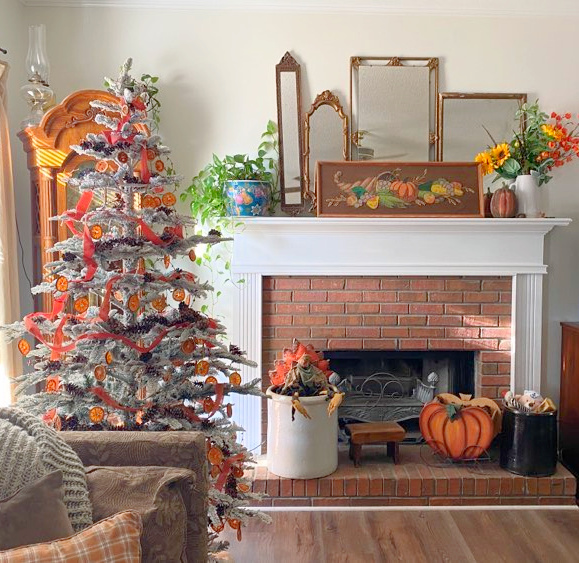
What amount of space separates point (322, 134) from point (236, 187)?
602 millimetres

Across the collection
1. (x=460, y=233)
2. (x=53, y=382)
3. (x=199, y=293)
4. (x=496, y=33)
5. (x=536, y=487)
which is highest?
(x=496, y=33)

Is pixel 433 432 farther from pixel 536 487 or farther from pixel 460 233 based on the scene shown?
pixel 460 233

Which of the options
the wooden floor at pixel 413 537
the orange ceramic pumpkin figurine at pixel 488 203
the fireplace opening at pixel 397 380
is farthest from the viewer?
the fireplace opening at pixel 397 380

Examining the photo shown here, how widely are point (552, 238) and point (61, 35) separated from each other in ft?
9.61

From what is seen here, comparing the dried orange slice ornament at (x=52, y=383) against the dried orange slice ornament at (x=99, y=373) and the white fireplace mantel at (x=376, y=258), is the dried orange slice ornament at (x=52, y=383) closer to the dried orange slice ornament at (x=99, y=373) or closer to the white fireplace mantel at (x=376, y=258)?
the dried orange slice ornament at (x=99, y=373)

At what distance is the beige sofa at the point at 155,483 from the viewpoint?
54.7 inches

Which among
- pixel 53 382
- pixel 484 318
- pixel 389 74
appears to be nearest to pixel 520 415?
pixel 484 318

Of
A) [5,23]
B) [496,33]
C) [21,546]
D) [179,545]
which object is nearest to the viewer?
[21,546]

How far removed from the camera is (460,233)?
10.6 feet

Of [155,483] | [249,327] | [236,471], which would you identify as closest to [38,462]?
[155,483]

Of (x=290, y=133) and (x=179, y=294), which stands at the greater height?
(x=290, y=133)

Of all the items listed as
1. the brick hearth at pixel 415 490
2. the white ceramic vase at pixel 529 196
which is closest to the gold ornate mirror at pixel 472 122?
the white ceramic vase at pixel 529 196

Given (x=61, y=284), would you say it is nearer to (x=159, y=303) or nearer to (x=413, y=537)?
(x=159, y=303)

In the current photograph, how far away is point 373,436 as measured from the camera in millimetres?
3094
